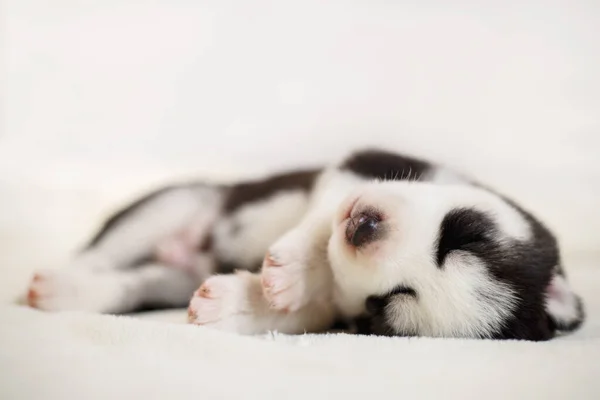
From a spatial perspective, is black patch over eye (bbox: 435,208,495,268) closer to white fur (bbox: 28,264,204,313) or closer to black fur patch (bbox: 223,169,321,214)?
black fur patch (bbox: 223,169,321,214)

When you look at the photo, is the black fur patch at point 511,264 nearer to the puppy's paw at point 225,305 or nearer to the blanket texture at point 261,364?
the blanket texture at point 261,364

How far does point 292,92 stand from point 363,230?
176 cm

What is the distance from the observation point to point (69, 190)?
2.93 metres

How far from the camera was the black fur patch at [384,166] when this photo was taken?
1872 millimetres

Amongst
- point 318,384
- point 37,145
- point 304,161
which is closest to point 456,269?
point 318,384

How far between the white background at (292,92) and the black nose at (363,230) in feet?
4.69

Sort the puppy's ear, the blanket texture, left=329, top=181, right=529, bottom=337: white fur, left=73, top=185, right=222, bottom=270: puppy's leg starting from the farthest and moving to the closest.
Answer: left=73, top=185, right=222, bottom=270: puppy's leg < the puppy's ear < left=329, top=181, right=529, bottom=337: white fur < the blanket texture

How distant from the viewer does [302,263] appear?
1639 mm

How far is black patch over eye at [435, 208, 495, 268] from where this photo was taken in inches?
57.4

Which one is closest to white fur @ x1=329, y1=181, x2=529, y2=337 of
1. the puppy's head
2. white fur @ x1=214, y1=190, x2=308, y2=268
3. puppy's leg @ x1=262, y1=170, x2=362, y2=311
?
the puppy's head

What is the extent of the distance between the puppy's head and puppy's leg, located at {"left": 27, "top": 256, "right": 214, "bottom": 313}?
769mm

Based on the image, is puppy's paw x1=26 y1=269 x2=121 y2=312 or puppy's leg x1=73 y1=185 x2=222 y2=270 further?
puppy's leg x1=73 y1=185 x2=222 y2=270

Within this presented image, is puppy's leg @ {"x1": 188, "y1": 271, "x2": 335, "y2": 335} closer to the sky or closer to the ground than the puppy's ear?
closer to the ground

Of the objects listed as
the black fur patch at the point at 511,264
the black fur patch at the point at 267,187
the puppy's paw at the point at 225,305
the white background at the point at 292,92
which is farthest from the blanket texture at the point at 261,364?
the white background at the point at 292,92
